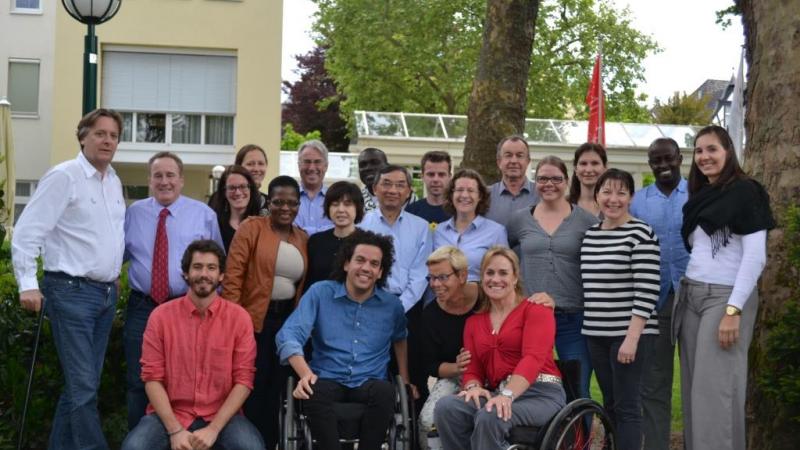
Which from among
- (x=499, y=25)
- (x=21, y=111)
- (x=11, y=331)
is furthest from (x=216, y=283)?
(x=21, y=111)

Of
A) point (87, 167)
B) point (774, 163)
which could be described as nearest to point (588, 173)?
point (774, 163)

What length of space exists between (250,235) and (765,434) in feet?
11.5

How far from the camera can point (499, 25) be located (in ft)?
36.6

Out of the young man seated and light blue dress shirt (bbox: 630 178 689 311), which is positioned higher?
light blue dress shirt (bbox: 630 178 689 311)

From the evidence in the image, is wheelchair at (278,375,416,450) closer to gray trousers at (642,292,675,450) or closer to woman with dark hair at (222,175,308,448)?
woman with dark hair at (222,175,308,448)

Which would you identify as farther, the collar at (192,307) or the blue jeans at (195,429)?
the collar at (192,307)

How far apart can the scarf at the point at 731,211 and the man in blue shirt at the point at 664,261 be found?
1.06 metres

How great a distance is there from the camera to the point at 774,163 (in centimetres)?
678

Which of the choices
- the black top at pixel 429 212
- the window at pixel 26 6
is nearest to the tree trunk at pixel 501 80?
the black top at pixel 429 212

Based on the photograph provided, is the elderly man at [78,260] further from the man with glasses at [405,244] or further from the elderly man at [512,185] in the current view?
the elderly man at [512,185]

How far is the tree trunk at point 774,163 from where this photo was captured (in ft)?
21.7

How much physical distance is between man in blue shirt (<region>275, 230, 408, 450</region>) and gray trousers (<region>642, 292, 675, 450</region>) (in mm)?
1725

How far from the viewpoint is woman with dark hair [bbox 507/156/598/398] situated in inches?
265

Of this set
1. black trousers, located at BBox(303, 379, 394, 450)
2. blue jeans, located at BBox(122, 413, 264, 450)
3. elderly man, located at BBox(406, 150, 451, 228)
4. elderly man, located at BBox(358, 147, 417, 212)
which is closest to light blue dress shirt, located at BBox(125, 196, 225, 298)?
blue jeans, located at BBox(122, 413, 264, 450)
